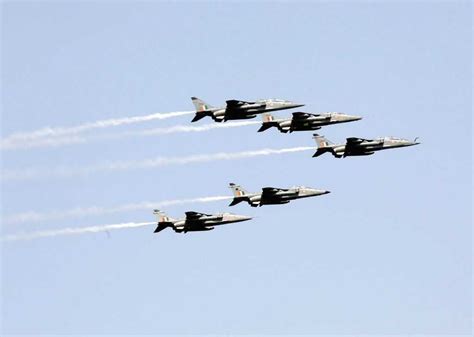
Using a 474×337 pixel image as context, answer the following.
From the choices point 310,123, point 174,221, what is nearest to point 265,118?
point 310,123

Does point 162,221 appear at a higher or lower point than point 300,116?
lower

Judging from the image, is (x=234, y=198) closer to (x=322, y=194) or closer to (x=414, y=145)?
(x=322, y=194)

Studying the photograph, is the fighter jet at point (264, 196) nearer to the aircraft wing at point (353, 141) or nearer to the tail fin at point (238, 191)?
the tail fin at point (238, 191)

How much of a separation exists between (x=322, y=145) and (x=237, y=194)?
977cm

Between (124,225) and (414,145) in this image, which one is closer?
(124,225)

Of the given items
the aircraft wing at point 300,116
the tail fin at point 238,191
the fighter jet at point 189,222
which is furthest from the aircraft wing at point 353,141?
the fighter jet at point 189,222

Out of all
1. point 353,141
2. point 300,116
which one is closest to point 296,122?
point 300,116

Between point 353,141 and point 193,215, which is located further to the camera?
point 353,141

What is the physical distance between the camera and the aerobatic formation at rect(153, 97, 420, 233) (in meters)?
138

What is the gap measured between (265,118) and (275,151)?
465 centimetres

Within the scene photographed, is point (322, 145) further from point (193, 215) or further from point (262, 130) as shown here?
point (193, 215)

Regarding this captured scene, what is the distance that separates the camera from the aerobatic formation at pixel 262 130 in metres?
138

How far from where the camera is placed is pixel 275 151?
143m

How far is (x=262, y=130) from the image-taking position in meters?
140
